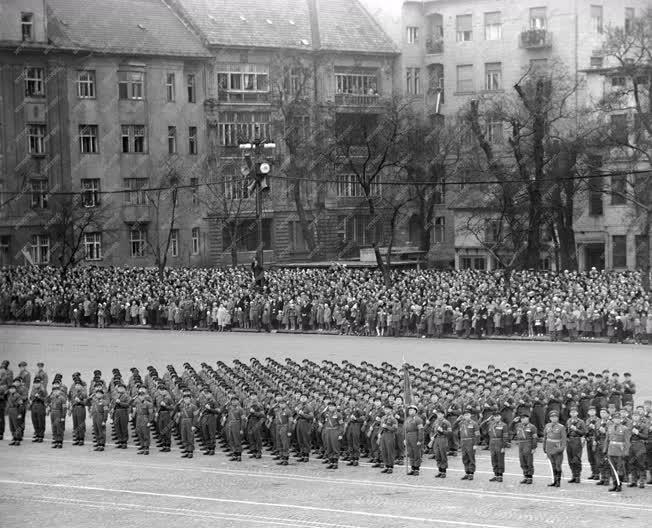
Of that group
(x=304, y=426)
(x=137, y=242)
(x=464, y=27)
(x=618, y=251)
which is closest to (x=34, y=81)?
(x=137, y=242)

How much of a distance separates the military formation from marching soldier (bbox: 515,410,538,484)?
21 mm

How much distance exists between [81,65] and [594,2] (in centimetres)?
2453

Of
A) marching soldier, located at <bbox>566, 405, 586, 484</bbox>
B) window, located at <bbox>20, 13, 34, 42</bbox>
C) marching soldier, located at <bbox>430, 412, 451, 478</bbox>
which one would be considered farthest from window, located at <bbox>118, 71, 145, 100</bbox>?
marching soldier, located at <bbox>566, 405, 586, 484</bbox>

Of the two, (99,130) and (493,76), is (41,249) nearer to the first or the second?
(99,130)

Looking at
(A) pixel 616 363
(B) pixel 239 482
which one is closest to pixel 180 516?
(B) pixel 239 482

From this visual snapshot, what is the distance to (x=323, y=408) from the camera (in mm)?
25188

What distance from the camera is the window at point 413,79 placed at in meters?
76.3

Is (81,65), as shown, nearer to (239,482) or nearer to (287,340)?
(287,340)

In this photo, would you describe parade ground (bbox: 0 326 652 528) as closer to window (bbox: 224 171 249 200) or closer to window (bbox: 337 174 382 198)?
window (bbox: 224 171 249 200)

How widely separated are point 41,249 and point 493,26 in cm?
2544

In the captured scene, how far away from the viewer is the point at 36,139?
65000mm

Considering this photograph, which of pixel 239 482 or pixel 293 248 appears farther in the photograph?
pixel 293 248

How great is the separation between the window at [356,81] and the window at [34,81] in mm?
16649

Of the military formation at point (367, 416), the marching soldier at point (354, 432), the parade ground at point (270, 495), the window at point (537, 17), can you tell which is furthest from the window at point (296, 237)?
the marching soldier at point (354, 432)
